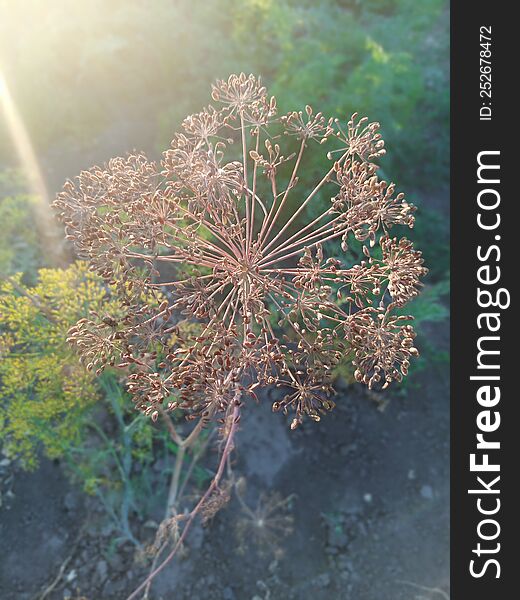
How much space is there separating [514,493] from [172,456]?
3.89 m

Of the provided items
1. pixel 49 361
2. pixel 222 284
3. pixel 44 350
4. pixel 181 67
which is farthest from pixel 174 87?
pixel 222 284

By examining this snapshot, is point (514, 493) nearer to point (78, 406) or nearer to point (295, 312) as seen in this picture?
point (295, 312)

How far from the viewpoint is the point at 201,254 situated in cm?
366

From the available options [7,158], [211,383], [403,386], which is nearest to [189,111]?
[7,158]

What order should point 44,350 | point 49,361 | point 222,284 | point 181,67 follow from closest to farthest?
point 222,284
point 49,361
point 44,350
point 181,67

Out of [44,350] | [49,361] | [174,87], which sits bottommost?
[49,361]

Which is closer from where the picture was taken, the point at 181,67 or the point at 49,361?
the point at 49,361

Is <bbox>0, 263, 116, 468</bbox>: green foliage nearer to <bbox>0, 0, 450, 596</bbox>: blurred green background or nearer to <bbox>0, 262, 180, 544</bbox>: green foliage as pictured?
<bbox>0, 262, 180, 544</bbox>: green foliage

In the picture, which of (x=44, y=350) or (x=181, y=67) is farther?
(x=181, y=67)

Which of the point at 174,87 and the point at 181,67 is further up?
the point at 181,67

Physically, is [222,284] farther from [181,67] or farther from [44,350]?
[181,67]

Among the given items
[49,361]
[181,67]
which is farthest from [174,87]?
[49,361]

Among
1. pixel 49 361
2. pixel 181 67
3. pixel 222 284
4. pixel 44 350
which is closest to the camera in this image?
pixel 222 284

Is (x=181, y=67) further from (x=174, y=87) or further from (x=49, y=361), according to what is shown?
(x=49, y=361)
